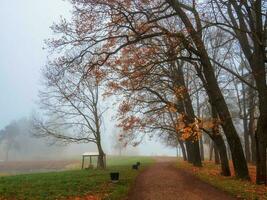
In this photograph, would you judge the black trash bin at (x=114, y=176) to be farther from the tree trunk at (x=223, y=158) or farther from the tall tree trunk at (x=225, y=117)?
the tree trunk at (x=223, y=158)

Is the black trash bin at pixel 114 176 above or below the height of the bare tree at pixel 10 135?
below

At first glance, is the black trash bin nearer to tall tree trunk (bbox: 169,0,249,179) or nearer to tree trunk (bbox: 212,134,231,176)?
tall tree trunk (bbox: 169,0,249,179)

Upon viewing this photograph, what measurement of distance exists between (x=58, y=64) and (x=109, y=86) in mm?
4501

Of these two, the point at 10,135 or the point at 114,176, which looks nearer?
the point at 114,176

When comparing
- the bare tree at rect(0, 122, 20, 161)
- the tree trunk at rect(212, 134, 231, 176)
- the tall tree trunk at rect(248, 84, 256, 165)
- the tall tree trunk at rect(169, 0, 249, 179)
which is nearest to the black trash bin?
the tall tree trunk at rect(169, 0, 249, 179)

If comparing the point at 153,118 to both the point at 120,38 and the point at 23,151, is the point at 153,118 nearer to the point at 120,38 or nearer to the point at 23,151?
the point at 120,38

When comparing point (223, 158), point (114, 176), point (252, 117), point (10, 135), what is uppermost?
point (10, 135)

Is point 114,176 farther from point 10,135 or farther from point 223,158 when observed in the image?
point 10,135

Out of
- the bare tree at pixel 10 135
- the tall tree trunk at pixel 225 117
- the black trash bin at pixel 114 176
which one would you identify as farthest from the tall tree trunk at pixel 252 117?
the bare tree at pixel 10 135

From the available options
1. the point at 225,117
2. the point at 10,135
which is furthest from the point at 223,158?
the point at 10,135

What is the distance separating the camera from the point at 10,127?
105875mm

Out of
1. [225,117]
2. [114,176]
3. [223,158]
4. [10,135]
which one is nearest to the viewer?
[114,176]

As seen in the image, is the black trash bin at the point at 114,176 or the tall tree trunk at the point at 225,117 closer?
the black trash bin at the point at 114,176

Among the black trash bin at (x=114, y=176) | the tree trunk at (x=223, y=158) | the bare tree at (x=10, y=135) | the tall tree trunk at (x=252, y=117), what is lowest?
the black trash bin at (x=114, y=176)
